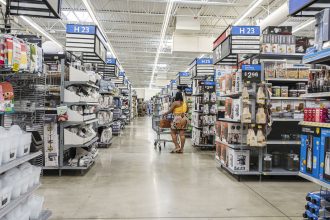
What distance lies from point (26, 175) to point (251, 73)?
3.95 metres

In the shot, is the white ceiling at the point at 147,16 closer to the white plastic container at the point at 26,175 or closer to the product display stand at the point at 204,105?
the product display stand at the point at 204,105

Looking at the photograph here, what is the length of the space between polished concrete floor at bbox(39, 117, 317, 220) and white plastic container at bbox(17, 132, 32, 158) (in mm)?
1190

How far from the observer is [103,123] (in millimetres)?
9305

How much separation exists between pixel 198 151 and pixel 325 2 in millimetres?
6647

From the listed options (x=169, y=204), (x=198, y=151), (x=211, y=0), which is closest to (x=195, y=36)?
(x=211, y=0)

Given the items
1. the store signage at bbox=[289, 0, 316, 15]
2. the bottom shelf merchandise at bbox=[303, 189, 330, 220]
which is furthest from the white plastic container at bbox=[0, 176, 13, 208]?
the store signage at bbox=[289, 0, 316, 15]

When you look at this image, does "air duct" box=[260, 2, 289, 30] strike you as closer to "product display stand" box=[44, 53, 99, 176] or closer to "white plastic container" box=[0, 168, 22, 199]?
"product display stand" box=[44, 53, 99, 176]

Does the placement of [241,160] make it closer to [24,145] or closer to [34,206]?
[34,206]

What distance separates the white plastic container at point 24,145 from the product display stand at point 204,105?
698 centimetres

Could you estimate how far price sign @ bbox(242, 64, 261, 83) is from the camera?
18.1 feet

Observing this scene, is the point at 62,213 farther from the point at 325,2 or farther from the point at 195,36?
the point at 195,36

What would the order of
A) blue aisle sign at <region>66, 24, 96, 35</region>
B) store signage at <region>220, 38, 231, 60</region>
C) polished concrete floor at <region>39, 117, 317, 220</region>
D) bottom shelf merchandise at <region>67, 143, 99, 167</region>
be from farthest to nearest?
1. blue aisle sign at <region>66, 24, 96, 35</region>
2. store signage at <region>220, 38, 231, 60</region>
3. bottom shelf merchandise at <region>67, 143, 99, 167</region>
4. polished concrete floor at <region>39, 117, 317, 220</region>

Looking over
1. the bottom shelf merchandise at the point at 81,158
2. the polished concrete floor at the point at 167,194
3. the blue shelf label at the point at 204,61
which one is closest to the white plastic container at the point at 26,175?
the polished concrete floor at the point at 167,194

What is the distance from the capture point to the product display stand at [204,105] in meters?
9.48
